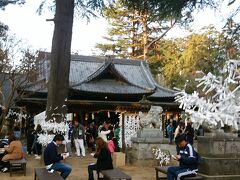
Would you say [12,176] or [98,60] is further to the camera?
[98,60]

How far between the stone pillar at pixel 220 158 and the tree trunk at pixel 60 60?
18.9 feet

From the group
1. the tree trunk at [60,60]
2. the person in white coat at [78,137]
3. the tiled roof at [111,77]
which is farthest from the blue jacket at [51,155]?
the tiled roof at [111,77]

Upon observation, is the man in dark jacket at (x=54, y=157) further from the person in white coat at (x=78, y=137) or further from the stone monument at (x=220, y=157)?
the person in white coat at (x=78, y=137)

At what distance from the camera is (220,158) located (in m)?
7.98

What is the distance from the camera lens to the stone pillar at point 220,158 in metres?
7.89

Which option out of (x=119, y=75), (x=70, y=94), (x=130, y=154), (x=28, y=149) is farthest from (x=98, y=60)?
(x=130, y=154)

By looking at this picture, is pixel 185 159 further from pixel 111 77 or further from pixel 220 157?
pixel 111 77

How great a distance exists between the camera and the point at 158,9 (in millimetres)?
6727

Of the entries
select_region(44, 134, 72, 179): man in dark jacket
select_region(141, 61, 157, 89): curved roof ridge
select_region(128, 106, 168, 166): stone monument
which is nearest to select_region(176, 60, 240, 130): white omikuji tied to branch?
select_region(44, 134, 72, 179): man in dark jacket

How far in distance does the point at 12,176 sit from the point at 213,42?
2578 cm

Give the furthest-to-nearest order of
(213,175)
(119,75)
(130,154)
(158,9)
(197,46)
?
(197,46)
(119,75)
(130,154)
(213,175)
(158,9)

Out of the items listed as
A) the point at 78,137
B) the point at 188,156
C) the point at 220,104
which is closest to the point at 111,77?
the point at 78,137

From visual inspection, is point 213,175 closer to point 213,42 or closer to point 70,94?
point 70,94

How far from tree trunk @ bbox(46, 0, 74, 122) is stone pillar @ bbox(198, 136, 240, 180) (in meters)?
5.76
